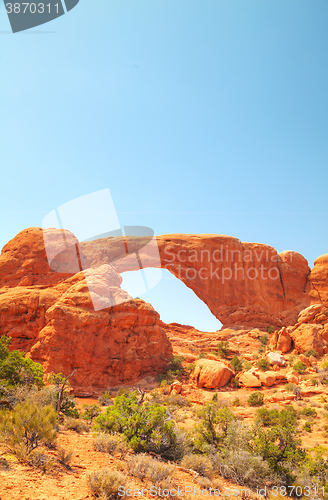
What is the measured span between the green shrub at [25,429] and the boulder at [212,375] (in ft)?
41.9

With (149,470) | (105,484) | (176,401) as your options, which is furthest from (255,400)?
(105,484)

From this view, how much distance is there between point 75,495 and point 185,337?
26187 mm

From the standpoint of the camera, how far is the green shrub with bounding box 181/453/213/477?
6.70 metres

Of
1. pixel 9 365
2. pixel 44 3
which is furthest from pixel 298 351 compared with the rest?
pixel 44 3

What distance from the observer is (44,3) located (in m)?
8.05

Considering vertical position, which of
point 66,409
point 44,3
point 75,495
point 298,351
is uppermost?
point 44,3

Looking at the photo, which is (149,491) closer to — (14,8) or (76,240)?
(14,8)

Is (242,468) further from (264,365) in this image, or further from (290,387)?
(264,365)

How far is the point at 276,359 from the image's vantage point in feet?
62.0

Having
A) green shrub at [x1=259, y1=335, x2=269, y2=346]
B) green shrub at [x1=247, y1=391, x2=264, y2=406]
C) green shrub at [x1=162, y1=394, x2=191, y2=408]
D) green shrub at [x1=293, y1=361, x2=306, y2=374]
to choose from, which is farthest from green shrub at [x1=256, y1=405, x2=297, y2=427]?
green shrub at [x1=259, y1=335, x2=269, y2=346]

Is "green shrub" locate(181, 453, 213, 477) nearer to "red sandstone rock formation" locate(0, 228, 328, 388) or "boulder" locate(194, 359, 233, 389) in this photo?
"boulder" locate(194, 359, 233, 389)

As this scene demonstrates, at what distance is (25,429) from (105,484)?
2.01 m

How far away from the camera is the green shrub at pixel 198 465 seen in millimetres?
6699

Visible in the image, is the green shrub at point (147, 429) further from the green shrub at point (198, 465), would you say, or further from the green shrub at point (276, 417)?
the green shrub at point (276, 417)
